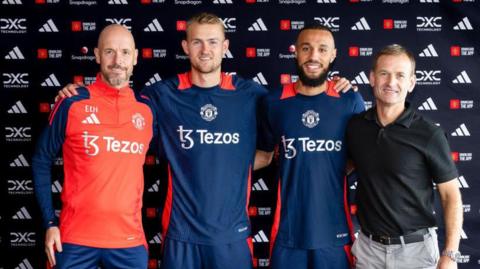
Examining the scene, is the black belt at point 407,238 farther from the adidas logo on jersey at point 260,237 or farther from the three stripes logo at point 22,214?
the three stripes logo at point 22,214

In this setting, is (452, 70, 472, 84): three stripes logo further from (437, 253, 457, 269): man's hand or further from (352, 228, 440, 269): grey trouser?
(437, 253, 457, 269): man's hand

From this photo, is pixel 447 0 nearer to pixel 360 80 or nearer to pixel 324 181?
pixel 360 80

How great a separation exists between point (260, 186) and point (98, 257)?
48.6 inches

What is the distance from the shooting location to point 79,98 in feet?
7.27

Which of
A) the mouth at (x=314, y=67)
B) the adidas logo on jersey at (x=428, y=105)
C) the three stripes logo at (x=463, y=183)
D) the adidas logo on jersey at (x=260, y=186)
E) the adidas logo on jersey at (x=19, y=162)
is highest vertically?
the mouth at (x=314, y=67)

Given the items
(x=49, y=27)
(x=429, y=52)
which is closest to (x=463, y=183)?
(x=429, y=52)

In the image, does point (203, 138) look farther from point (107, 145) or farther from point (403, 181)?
point (403, 181)

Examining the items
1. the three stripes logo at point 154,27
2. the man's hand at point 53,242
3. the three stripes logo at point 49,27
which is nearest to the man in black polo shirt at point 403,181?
the man's hand at point 53,242

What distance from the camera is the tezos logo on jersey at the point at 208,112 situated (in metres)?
2.31

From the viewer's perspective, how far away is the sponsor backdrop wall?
9.78 ft

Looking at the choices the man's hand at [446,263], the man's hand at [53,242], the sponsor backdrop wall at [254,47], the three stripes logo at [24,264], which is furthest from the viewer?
the three stripes logo at [24,264]

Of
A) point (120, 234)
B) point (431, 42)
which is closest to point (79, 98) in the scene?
point (120, 234)

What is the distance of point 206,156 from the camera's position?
2266mm

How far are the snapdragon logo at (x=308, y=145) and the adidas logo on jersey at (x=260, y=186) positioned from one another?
830mm
